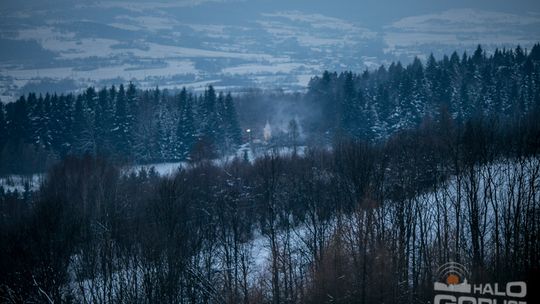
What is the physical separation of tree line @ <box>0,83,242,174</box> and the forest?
159 mm

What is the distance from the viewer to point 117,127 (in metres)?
48.9

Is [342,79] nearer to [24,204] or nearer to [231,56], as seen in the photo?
[24,204]

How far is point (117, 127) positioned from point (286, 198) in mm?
25744

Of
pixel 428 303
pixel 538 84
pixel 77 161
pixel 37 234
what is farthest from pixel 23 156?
pixel 538 84

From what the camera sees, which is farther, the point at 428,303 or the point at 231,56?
the point at 231,56

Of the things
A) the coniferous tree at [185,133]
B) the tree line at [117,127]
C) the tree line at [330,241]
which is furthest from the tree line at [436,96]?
the tree line at [330,241]

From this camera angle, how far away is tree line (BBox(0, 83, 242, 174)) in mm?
47750

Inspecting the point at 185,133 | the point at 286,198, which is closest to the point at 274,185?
the point at 286,198

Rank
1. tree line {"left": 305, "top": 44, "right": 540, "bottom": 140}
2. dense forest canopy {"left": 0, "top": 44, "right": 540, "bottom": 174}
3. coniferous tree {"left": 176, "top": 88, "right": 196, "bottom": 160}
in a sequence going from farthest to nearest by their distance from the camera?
1. coniferous tree {"left": 176, "top": 88, "right": 196, "bottom": 160}
2. dense forest canopy {"left": 0, "top": 44, "right": 540, "bottom": 174}
3. tree line {"left": 305, "top": 44, "right": 540, "bottom": 140}

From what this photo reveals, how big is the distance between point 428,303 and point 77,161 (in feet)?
90.0

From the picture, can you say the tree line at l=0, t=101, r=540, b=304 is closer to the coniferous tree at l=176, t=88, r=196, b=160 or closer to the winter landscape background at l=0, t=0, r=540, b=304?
the winter landscape background at l=0, t=0, r=540, b=304

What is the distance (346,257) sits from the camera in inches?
734

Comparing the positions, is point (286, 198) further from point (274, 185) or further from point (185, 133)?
point (185, 133)

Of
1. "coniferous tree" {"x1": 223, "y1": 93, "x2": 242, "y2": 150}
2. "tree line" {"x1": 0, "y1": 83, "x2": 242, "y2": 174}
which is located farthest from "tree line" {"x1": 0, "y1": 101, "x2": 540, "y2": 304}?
"coniferous tree" {"x1": 223, "y1": 93, "x2": 242, "y2": 150}
